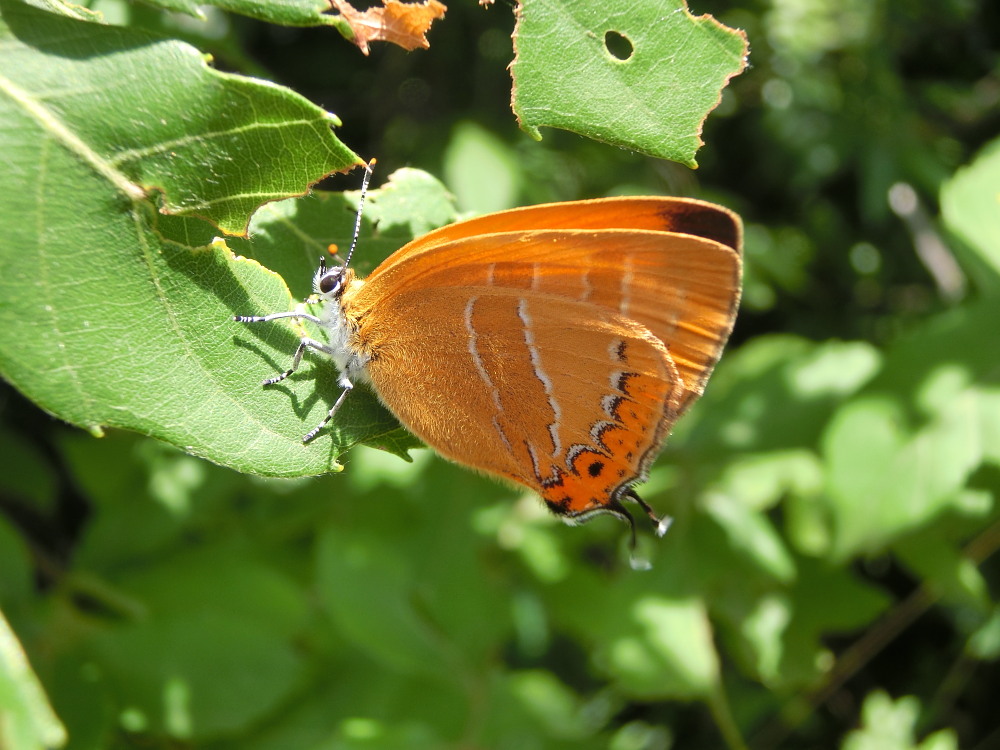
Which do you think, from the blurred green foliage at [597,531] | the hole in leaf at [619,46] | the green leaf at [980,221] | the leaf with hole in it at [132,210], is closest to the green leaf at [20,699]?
the leaf with hole in it at [132,210]

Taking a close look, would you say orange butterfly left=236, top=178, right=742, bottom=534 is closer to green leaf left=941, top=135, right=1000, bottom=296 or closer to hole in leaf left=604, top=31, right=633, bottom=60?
hole in leaf left=604, top=31, right=633, bottom=60

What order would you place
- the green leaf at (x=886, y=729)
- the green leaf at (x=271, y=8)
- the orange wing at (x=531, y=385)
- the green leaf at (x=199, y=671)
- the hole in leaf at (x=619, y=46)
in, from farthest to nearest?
the green leaf at (x=886, y=729)
the green leaf at (x=199, y=671)
the orange wing at (x=531, y=385)
the hole in leaf at (x=619, y=46)
the green leaf at (x=271, y=8)

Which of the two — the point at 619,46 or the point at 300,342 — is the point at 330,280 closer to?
the point at 300,342

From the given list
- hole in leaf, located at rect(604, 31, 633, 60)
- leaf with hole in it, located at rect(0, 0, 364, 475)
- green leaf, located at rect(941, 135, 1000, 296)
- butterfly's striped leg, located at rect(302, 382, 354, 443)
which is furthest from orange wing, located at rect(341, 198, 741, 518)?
green leaf, located at rect(941, 135, 1000, 296)

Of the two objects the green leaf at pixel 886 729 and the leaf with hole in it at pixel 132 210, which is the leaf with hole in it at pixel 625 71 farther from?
the green leaf at pixel 886 729

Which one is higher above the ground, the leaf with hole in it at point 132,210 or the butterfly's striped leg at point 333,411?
the leaf with hole in it at point 132,210

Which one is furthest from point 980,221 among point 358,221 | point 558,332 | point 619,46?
point 358,221
